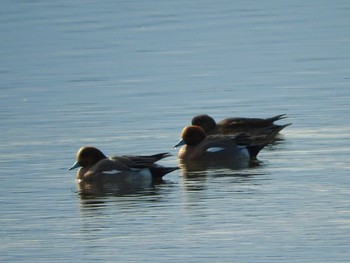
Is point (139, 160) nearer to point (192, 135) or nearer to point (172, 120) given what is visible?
point (192, 135)

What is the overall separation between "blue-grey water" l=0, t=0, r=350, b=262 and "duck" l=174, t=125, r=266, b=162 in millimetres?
231

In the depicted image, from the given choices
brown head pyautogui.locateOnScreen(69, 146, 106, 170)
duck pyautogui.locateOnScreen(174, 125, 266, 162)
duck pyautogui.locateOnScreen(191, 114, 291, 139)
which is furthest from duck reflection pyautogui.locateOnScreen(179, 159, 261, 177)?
duck pyautogui.locateOnScreen(191, 114, 291, 139)

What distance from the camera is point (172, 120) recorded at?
23.2m

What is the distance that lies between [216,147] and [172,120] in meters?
2.90

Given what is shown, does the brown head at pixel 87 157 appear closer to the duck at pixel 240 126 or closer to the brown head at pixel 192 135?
the brown head at pixel 192 135

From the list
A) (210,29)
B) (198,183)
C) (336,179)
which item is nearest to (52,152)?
(198,183)

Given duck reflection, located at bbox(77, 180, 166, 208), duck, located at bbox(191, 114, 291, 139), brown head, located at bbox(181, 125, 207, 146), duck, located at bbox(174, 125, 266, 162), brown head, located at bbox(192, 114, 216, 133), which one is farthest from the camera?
brown head, located at bbox(192, 114, 216, 133)

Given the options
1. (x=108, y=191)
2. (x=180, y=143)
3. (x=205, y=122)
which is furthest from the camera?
(x=205, y=122)

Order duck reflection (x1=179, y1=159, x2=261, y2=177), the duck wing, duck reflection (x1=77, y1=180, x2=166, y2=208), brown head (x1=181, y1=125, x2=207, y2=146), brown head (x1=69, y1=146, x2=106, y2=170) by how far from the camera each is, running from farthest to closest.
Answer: brown head (x1=181, y1=125, x2=207, y2=146)
duck reflection (x1=179, y1=159, x2=261, y2=177)
brown head (x1=69, y1=146, x2=106, y2=170)
the duck wing
duck reflection (x1=77, y1=180, x2=166, y2=208)

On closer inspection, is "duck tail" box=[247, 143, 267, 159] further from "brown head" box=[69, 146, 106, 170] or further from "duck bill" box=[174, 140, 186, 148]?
"brown head" box=[69, 146, 106, 170]

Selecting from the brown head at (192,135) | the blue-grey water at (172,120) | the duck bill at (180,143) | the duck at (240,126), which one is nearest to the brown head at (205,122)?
the duck at (240,126)

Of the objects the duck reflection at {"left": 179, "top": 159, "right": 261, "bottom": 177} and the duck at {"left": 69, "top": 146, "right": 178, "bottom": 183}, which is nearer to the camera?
the duck at {"left": 69, "top": 146, "right": 178, "bottom": 183}

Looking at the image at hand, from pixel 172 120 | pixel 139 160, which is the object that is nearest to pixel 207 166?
pixel 139 160

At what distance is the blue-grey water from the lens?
14.8 meters
